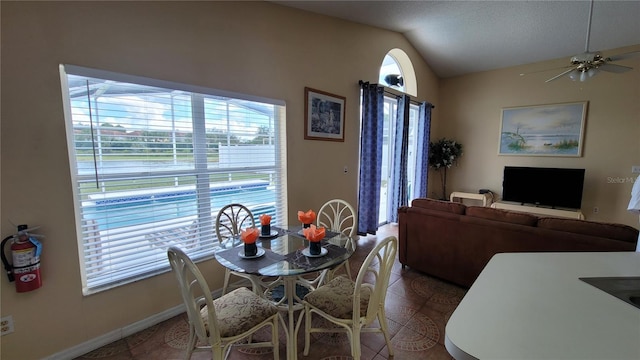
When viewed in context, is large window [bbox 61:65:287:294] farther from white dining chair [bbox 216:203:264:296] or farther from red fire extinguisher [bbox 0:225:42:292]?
red fire extinguisher [bbox 0:225:42:292]

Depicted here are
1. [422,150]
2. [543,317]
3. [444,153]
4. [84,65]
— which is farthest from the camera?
[444,153]

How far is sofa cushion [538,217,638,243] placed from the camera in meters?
1.92

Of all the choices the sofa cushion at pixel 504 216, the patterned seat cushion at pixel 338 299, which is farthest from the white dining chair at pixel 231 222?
the sofa cushion at pixel 504 216

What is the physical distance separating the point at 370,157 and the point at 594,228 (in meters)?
2.35

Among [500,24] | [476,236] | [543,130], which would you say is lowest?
[476,236]

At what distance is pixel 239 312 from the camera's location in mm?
1573

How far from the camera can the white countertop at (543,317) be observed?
0.69 meters

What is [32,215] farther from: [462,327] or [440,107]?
[440,107]

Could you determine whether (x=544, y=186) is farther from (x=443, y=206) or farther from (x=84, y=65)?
(x=84, y=65)

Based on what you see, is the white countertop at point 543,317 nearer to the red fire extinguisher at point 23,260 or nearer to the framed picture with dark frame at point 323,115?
the red fire extinguisher at point 23,260

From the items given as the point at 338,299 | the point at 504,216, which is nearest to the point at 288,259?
the point at 338,299

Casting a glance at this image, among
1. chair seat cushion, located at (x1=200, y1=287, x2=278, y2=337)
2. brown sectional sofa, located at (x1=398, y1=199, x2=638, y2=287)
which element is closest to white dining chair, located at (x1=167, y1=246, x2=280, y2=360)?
chair seat cushion, located at (x1=200, y1=287, x2=278, y2=337)

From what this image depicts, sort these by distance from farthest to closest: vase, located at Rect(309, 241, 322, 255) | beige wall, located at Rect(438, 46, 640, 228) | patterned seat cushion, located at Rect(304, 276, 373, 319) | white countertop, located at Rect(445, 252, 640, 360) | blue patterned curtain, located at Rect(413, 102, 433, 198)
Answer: blue patterned curtain, located at Rect(413, 102, 433, 198)
beige wall, located at Rect(438, 46, 640, 228)
vase, located at Rect(309, 241, 322, 255)
patterned seat cushion, located at Rect(304, 276, 373, 319)
white countertop, located at Rect(445, 252, 640, 360)

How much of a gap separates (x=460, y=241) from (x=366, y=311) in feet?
4.68
